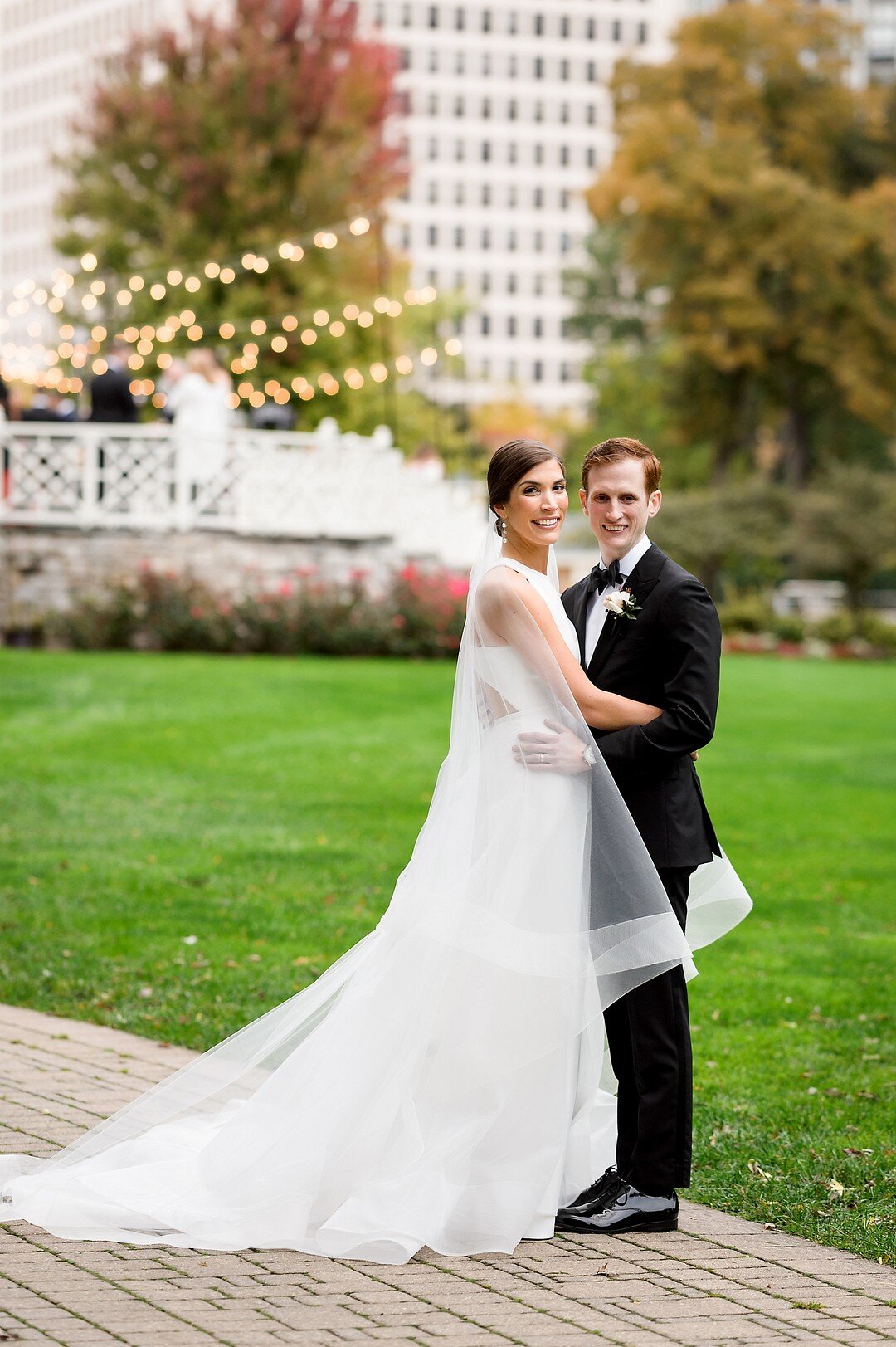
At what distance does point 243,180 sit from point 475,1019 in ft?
100

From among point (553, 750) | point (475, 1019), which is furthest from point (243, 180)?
point (475, 1019)

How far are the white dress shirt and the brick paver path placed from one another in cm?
173

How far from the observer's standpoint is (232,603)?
22016 millimetres

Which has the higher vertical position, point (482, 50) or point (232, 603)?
point (482, 50)

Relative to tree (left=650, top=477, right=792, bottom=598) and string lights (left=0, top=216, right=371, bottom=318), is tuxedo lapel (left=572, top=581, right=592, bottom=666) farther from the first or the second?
tree (left=650, top=477, right=792, bottom=598)

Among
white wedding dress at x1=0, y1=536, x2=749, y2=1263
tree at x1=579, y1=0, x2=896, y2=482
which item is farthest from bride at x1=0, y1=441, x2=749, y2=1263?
tree at x1=579, y1=0, x2=896, y2=482

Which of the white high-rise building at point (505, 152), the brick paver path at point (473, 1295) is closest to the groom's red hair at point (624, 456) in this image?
the brick paver path at point (473, 1295)

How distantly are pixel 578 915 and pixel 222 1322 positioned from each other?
4.92 feet

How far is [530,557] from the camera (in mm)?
5238

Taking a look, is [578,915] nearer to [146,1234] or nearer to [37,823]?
[146,1234]

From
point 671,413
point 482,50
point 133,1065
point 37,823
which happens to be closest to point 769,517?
point 671,413

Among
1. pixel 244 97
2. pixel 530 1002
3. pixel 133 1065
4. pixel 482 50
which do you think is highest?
pixel 482 50

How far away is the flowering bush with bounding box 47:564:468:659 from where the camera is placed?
2166 centimetres

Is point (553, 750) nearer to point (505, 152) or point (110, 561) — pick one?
point (110, 561)
